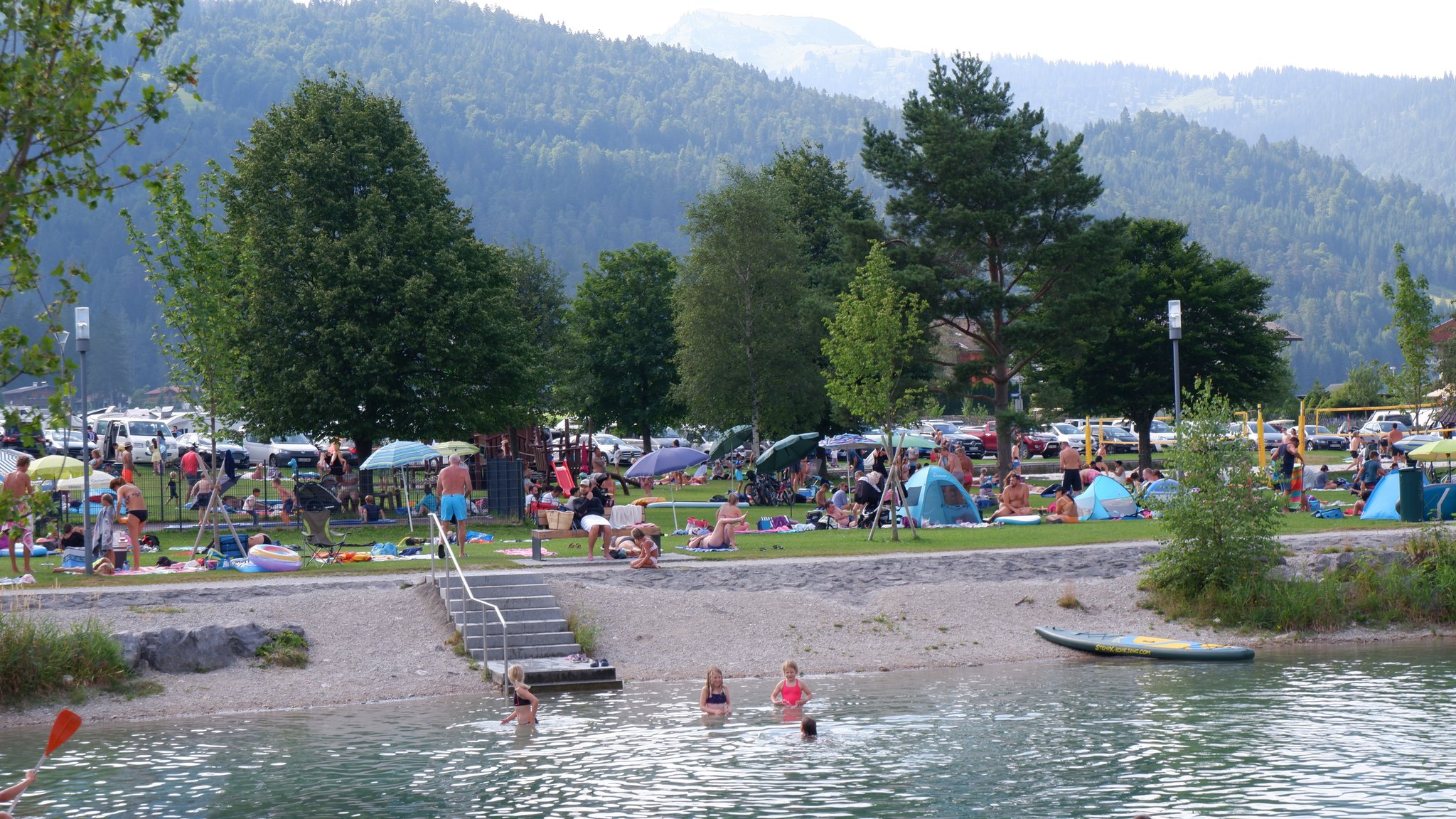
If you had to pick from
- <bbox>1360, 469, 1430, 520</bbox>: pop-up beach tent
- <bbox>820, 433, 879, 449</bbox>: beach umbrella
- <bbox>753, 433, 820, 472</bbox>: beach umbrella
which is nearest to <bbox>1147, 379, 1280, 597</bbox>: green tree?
<bbox>1360, 469, 1430, 520</bbox>: pop-up beach tent

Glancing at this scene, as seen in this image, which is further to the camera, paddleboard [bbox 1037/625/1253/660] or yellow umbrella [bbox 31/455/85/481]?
yellow umbrella [bbox 31/455/85/481]

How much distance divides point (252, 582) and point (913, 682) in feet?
34.4

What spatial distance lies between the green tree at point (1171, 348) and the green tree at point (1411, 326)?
23.5ft

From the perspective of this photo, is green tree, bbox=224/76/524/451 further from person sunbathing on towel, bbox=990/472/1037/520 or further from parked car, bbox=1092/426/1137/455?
parked car, bbox=1092/426/1137/455

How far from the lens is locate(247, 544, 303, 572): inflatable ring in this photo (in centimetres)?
2284

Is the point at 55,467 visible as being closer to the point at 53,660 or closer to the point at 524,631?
the point at 53,660

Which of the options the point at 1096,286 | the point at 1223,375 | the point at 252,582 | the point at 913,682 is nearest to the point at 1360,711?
the point at 913,682

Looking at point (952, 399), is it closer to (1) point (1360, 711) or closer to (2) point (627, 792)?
(1) point (1360, 711)

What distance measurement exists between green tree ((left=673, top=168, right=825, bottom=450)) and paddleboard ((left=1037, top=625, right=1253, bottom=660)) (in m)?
26.7

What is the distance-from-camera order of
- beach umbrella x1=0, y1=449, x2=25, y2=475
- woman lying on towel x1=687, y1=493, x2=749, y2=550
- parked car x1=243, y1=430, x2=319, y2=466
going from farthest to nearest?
parked car x1=243, y1=430, x2=319, y2=466, beach umbrella x1=0, y1=449, x2=25, y2=475, woman lying on towel x1=687, y1=493, x2=749, y2=550

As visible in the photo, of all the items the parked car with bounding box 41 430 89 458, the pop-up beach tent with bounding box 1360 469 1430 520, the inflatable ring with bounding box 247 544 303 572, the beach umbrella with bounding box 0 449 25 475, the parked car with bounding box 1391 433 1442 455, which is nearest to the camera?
the inflatable ring with bounding box 247 544 303 572

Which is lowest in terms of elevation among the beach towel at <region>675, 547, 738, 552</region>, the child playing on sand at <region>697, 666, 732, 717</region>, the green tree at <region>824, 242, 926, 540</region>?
the child playing on sand at <region>697, 666, 732, 717</region>

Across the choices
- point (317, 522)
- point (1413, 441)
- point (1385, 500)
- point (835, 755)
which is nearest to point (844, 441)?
point (1385, 500)

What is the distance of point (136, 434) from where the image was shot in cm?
5306
